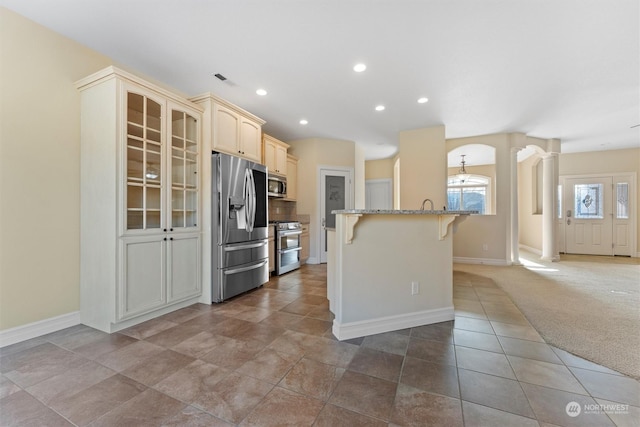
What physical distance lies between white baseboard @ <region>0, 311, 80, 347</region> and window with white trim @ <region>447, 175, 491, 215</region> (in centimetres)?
883

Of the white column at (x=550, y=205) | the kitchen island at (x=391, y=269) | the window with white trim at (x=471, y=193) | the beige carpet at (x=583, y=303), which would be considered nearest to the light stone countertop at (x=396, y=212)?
the kitchen island at (x=391, y=269)

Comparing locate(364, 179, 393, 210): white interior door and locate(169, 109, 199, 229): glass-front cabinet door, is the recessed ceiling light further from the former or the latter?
locate(364, 179, 393, 210): white interior door

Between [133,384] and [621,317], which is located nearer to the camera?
[133,384]

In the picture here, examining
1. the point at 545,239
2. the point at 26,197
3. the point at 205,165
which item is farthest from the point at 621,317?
the point at 26,197

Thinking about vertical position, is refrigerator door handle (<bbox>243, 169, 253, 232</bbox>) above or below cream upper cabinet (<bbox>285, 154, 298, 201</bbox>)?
below

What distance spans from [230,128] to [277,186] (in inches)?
63.8

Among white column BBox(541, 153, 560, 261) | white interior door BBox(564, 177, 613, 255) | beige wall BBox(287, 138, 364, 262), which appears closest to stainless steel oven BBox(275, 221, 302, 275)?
beige wall BBox(287, 138, 364, 262)

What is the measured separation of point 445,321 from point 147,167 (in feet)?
11.0

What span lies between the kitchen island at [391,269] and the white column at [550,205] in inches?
191

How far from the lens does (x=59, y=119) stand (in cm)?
238

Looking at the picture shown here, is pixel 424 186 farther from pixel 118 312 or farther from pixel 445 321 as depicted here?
pixel 118 312

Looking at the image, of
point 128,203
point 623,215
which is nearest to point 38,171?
point 128,203

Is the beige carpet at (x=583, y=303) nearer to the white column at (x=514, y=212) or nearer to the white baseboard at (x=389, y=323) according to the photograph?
the white column at (x=514, y=212)

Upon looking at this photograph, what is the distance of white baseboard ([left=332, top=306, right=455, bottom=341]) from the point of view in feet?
7.31
